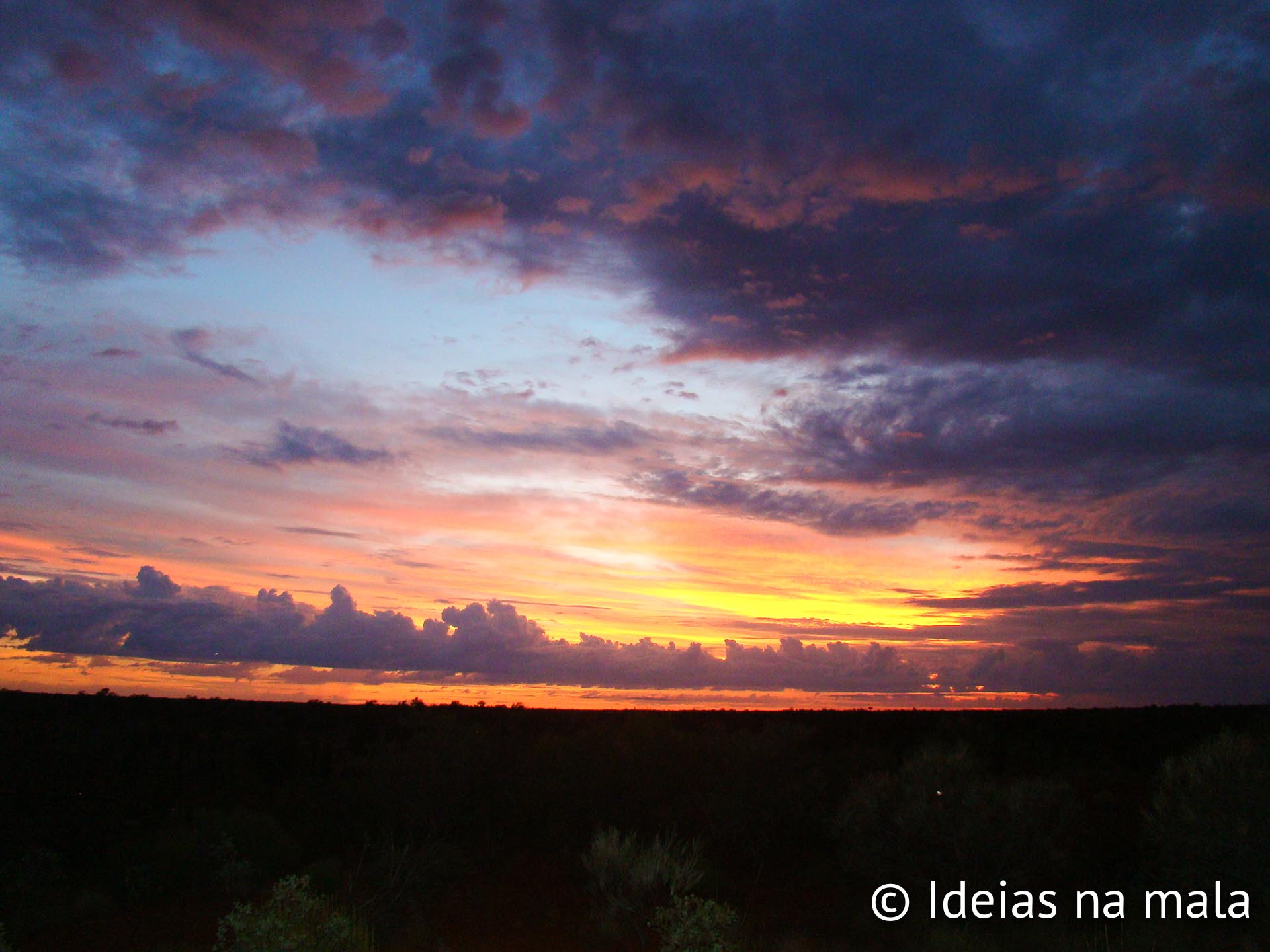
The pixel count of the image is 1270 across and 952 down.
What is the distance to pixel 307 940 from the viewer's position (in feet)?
26.5

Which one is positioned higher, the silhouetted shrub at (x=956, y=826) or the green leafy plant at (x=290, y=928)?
the green leafy plant at (x=290, y=928)

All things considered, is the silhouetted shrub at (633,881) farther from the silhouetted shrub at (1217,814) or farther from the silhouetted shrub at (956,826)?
the silhouetted shrub at (1217,814)

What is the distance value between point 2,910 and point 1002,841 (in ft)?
62.7

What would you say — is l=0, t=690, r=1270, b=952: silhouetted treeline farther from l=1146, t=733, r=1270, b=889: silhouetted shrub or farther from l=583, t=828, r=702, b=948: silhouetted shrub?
l=583, t=828, r=702, b=948: silhouetted shrub

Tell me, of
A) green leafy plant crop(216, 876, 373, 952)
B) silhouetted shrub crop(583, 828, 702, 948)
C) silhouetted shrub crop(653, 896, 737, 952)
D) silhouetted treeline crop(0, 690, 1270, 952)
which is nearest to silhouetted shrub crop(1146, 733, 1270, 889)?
silhouetted treeline crop(0, 690, 1270, 952)

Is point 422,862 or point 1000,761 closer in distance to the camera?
point 422,862

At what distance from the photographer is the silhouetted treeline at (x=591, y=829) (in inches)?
566

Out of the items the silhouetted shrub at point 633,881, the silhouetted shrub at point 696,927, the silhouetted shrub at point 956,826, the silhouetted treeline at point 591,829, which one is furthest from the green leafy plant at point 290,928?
the silhouetted shrub at point 956,826

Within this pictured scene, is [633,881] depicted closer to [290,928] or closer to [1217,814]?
[290,928]

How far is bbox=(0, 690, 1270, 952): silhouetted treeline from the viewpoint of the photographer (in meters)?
14.4

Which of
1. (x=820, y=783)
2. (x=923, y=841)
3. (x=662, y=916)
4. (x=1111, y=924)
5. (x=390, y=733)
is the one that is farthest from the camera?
(x=390, y=733)

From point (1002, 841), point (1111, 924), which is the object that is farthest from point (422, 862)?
point (1111, 924)

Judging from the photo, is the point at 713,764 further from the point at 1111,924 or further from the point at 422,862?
the point at 1111,924

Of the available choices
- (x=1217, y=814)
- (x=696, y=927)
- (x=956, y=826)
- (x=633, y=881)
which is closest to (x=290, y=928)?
(x=696, y=927)
